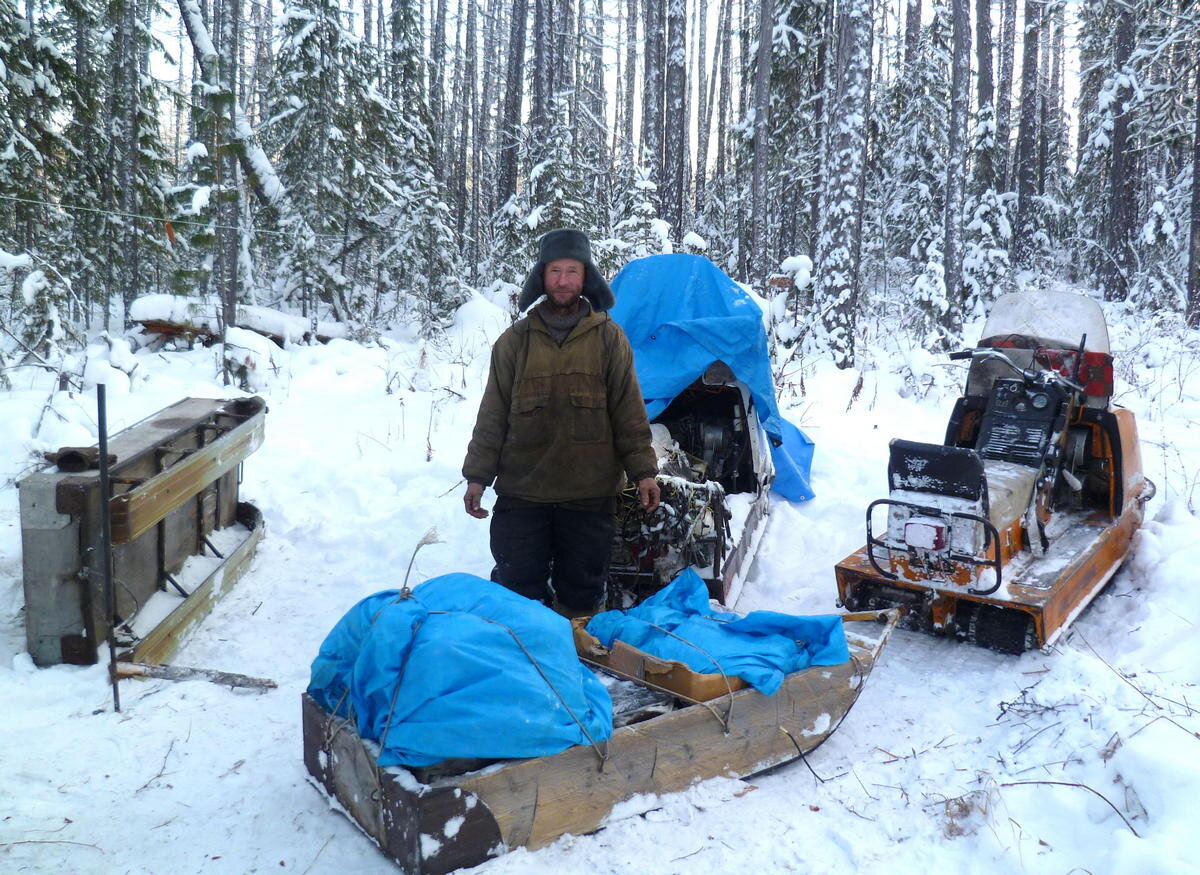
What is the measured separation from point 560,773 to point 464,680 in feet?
1.48

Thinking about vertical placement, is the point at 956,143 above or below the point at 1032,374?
above

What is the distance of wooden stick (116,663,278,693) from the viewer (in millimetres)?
3736

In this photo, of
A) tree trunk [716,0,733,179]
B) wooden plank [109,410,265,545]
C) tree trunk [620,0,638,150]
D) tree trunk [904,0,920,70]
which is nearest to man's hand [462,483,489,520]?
wooden plank [109,410,265,545]

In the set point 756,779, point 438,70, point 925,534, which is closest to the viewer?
point 756,779

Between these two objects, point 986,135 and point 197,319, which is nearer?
point 197,319

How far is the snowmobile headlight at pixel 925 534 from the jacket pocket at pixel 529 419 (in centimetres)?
191

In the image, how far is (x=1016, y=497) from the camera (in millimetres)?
4555

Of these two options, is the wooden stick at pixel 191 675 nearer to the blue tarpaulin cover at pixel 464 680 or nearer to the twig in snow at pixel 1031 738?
the blue tarpaulin cover at pixel 464 680

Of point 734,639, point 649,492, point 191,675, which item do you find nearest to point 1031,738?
point 734,639

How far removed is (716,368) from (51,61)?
11.5 m

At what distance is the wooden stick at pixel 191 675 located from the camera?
3736 millimetres

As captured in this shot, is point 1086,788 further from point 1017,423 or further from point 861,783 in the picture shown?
point 1017,423

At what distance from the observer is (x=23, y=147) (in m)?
11.0

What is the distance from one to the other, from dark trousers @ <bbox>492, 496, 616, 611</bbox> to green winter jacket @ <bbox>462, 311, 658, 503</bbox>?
0.12 m
